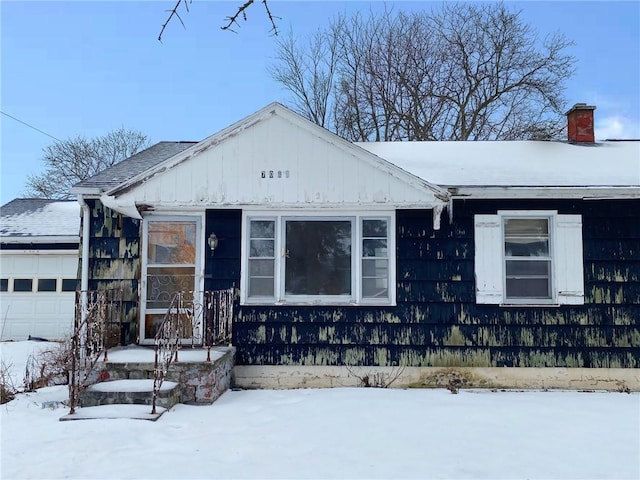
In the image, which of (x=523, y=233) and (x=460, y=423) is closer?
(x=460, y=423)

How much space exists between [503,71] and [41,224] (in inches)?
757

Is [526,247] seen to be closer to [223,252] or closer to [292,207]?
[292,207]

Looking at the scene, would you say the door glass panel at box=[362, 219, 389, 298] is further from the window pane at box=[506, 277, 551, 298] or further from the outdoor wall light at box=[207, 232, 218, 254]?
the outdoor wall light at box=[207, 232, 218, 254]

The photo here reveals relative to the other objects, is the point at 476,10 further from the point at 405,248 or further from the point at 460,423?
the point at 460,423

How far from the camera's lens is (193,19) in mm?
3295

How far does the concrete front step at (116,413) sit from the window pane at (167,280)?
203 cm

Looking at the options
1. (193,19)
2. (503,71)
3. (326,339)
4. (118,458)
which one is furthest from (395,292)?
(503,71)

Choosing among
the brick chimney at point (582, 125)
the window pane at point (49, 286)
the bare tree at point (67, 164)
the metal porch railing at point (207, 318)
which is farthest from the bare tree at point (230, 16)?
the bare tree at point (67, 164)

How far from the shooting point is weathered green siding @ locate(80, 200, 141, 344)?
6.57 m

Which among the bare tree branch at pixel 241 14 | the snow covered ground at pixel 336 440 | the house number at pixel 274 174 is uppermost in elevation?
the bare tree branch at pixel 241 14

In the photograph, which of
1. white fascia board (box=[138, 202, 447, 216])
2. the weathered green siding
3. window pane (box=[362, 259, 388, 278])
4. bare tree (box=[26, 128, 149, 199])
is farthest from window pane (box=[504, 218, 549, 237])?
bare tree (box=[26, 128, 149, 199])

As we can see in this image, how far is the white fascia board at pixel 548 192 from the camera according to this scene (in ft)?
20.3

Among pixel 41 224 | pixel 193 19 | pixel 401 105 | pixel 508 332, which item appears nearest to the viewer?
pixel 193 19

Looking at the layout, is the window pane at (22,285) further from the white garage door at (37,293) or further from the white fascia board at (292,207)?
the white fascia board at (292,207)
